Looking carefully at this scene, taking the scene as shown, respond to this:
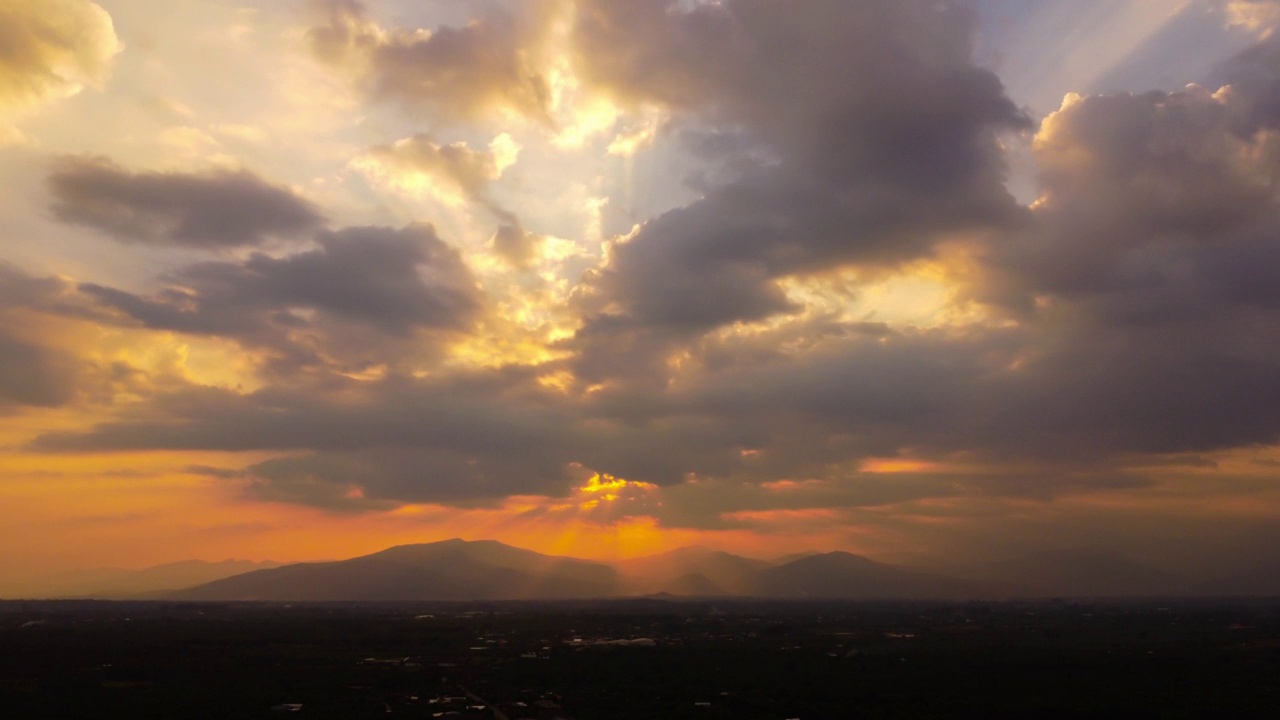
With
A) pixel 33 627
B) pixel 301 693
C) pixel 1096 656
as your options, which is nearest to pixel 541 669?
pixel 301 693

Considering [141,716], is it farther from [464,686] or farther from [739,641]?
[739,641]

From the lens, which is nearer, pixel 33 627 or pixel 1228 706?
pixel 1228 706

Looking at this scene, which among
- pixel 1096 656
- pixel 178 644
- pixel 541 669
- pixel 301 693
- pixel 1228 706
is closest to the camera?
pixel 1228 706

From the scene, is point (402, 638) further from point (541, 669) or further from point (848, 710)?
point (848, 710)

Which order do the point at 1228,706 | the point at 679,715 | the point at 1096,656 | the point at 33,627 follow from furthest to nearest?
the point at 33,627
the point at 1096,656
the point at 1228,706
the point at 679,715

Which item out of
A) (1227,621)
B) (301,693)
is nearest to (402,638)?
(301,693)

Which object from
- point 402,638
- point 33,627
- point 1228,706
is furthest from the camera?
point 33,627
